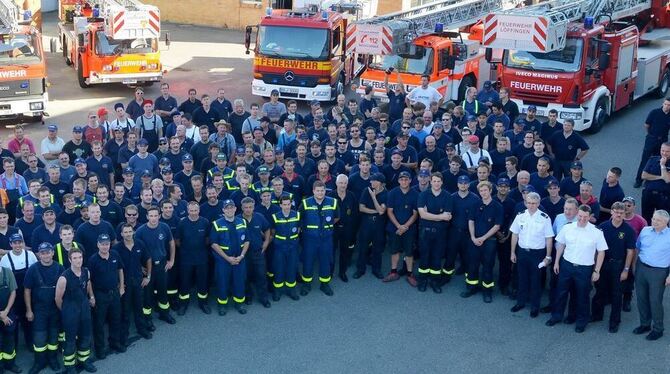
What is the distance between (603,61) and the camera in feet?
61.1

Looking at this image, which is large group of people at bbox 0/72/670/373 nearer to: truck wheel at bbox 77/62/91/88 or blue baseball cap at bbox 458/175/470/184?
blue baseball cap at bbox 458/175/470/184

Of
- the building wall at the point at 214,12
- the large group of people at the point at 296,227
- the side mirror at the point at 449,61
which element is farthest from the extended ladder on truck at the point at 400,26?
the building wall at the point at 214,12

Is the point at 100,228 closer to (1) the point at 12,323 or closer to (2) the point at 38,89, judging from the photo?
(1) the point at 12,323

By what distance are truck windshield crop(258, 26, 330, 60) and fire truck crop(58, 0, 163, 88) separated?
2.84m

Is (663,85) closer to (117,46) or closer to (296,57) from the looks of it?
(296,57)

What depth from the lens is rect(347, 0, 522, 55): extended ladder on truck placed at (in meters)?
18.8

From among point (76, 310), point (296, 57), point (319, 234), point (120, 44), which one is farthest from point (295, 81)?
point (76, 310)

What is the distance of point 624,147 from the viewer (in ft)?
60.6

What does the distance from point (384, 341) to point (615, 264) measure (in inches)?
111

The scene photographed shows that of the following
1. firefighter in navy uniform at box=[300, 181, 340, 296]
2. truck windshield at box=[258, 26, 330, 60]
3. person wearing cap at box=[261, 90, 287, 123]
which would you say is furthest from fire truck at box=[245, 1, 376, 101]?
firefighter in navy uniform at box=[300, 181, 340, 296]

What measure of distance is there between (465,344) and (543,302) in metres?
1.65

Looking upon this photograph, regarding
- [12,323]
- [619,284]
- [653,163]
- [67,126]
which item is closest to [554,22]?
[653,163]

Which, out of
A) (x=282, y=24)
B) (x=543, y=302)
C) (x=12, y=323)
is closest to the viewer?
(x=12, y=323)

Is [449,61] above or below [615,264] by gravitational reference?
above
